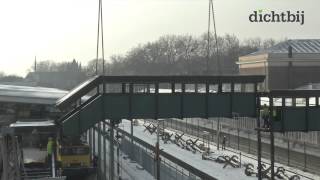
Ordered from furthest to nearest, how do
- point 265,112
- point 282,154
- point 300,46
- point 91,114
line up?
point 300,46 → point 282,154 → point 265,112 → point 91,114

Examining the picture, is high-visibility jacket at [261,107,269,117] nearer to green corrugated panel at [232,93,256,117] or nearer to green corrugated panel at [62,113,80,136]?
green corrugated panel at [232,93,256,117]

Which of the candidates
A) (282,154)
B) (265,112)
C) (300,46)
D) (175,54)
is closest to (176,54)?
(175,54)

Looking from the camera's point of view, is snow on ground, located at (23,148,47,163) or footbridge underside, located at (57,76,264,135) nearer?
footbridge underside, located at (57,76,264,135)

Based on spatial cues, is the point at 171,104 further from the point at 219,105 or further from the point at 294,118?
the point at 294,118

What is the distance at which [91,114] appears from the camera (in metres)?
24.4

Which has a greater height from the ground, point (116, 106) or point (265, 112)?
point (116, 106)

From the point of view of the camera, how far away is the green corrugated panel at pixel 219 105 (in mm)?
26328

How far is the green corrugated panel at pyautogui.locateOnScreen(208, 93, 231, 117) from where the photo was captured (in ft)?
86.4

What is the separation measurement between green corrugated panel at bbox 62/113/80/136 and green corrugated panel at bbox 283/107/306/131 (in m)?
9.90

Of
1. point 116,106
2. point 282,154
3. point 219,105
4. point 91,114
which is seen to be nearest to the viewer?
point 91,114

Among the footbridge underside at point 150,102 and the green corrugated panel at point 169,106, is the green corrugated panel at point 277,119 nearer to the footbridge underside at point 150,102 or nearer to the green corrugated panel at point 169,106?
the footbridge underside at point 150,102

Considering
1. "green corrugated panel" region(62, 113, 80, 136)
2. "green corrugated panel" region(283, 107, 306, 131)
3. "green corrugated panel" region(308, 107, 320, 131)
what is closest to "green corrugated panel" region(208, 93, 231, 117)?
"green corrugated panel" region(283, 107, 306, 131)

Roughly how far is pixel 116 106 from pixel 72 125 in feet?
7.10

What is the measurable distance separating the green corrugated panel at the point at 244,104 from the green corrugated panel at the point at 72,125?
24.6ft
